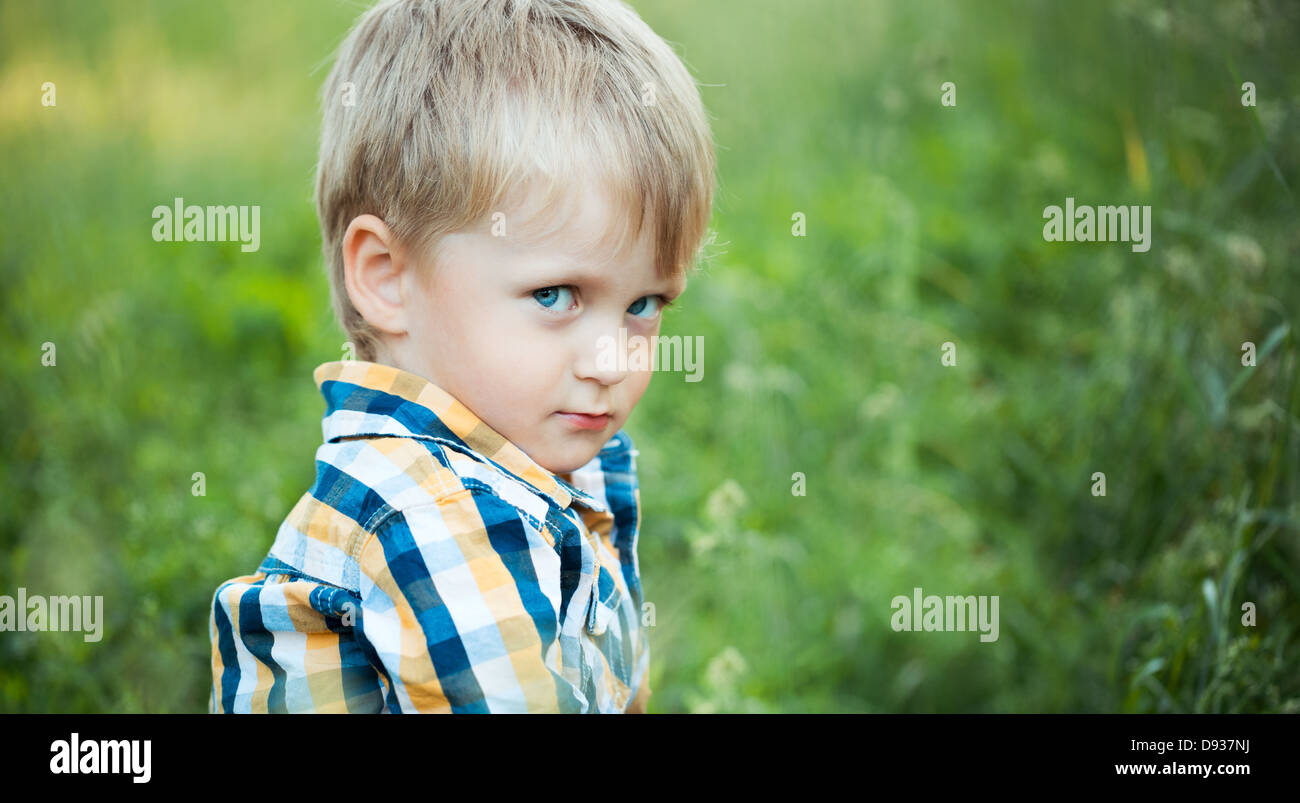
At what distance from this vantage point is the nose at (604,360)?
1381 millimetres

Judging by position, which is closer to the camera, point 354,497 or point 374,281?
point 354,497

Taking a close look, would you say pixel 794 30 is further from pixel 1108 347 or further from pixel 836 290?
pixel 1108 347

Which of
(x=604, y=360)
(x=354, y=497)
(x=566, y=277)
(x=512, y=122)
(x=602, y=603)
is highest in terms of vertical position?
(x=512, y=122)

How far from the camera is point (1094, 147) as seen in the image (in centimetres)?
367

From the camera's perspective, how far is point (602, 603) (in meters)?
1.44

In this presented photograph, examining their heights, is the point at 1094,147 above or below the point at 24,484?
above

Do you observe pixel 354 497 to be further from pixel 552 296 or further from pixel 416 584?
pixel 552 296

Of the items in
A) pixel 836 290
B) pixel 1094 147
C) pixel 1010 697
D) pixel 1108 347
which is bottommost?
pixel 1010 697

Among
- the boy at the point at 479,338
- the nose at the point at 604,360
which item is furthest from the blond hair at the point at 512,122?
the nose at the point at 604,360

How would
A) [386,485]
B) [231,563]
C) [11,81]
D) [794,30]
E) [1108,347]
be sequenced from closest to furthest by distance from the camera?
1. [386,485]
2. [231,563]
3. [1108,347]
4. [11,81]
5. [794,30]

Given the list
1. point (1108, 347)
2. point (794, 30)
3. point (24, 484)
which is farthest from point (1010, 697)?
point (794, 30)

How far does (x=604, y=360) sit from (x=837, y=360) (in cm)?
181

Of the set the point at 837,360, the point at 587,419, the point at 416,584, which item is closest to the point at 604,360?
the point at 587,419
